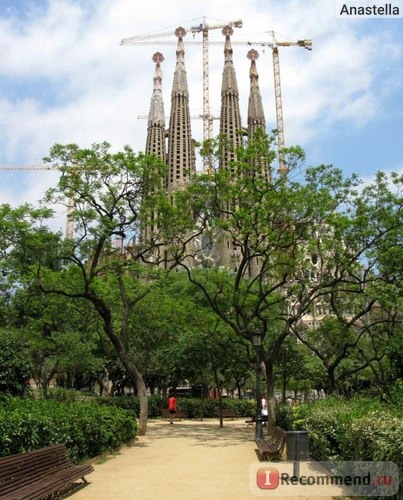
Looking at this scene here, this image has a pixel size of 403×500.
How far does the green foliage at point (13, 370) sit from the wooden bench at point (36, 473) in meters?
6.75

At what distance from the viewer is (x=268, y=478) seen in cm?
989

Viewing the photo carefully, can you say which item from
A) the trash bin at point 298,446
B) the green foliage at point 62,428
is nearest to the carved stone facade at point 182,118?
the green foliage at point 62,428

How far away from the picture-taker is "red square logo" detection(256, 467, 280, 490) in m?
9.23

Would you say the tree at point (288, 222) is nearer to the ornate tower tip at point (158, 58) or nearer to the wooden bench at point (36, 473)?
the wooden bench at point (36, 473)

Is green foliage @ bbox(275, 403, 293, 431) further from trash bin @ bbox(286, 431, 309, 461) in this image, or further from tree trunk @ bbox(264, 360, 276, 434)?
trash bin @ bbox(286, 431, 309, 461)

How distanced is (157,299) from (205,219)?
10.3 metres

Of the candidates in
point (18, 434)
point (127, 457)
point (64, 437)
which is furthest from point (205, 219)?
point (18, 434)

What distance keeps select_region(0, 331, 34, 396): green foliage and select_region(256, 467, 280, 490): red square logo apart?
8469 mm

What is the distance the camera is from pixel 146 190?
18797 millimetres

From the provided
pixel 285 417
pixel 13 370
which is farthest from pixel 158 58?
pixel 13 370

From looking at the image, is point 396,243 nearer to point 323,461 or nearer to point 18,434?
point 323,461

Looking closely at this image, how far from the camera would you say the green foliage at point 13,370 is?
15352 millimetres

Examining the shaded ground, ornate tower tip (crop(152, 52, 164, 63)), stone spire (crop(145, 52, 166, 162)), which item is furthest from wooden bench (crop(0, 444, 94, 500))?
ornate tower tip (crop(152, 52, 164, 63))

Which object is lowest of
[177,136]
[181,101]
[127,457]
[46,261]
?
[127,457]
